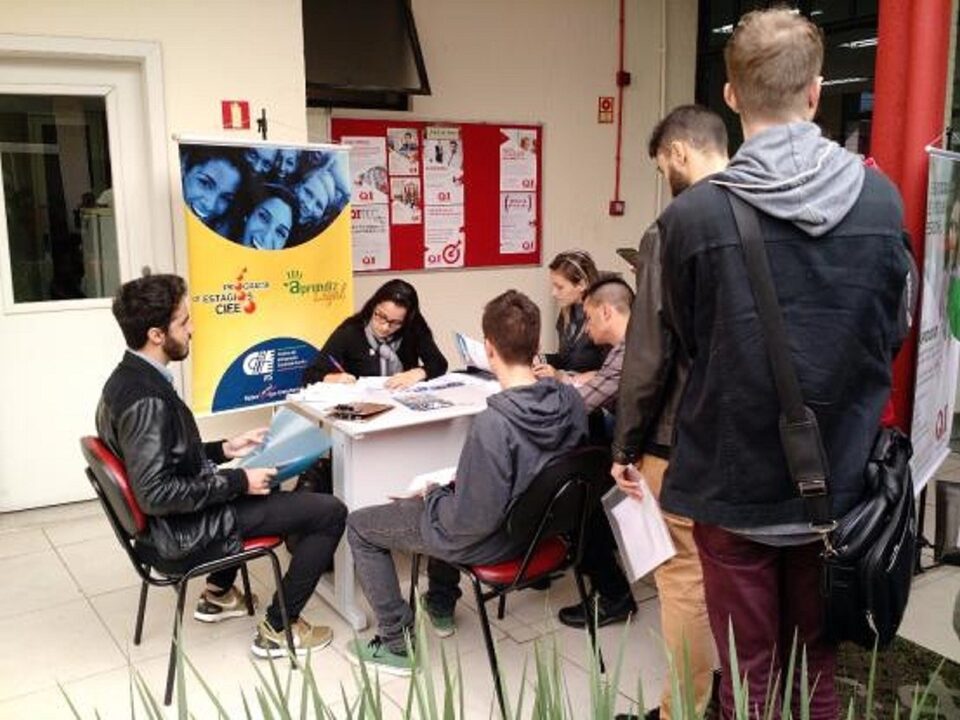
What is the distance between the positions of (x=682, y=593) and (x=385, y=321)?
181 cm

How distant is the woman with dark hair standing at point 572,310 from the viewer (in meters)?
3.64

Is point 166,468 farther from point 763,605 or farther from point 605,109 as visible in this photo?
point 605,109

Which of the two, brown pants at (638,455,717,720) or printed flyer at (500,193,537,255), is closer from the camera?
brown pants at (638,455,717,720)

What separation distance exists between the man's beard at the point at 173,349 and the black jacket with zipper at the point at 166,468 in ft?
0.26

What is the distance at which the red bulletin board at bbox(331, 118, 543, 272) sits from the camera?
4.75 metres

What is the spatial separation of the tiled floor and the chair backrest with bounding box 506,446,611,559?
25cm

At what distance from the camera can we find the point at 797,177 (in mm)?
1416

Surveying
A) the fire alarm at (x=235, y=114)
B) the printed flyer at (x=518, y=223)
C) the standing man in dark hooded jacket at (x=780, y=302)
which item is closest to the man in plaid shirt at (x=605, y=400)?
the standing man in dark hooded jacket at (x=780, y=302)

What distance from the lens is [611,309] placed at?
2682mm

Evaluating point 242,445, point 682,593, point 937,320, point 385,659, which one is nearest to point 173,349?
point 242,445

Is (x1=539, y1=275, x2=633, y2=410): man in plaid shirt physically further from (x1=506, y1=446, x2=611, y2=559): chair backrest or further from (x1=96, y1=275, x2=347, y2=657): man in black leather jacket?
(x1=96, y1=275, x2=347, y2=657): man in black leather jacket

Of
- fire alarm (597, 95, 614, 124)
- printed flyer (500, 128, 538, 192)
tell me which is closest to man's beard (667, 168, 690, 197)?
printed flyer (500, 128, 538, 192)

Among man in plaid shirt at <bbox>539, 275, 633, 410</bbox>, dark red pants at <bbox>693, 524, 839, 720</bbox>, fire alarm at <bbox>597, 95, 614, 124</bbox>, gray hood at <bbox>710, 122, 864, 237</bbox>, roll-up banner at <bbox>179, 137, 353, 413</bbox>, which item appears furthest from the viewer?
fire alarm at <bbox>597, 95, 614, 124</bbox>

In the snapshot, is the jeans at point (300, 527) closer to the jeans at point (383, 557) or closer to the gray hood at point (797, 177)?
the jeans at point (383, 557)
